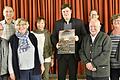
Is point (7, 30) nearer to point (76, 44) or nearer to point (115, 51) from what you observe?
point (76, 44)

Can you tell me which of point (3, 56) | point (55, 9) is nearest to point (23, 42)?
point (3, 56)

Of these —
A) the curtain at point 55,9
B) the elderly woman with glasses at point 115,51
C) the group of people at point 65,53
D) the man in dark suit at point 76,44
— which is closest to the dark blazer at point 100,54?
the group of people at point 65,53

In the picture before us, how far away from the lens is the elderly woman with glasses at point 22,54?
11.1ft

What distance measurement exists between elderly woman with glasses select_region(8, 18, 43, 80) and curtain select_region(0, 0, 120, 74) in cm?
207

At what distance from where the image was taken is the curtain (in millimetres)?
5398

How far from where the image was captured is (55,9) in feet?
18.0

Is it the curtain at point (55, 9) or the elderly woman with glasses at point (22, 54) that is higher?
the curtain at point (55, 9)

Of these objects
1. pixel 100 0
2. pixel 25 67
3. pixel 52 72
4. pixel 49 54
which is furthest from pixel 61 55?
pixel 100 0

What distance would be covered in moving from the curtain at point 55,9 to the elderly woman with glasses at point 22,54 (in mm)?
2065

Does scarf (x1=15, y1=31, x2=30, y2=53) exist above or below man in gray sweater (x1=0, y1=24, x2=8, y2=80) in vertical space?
above

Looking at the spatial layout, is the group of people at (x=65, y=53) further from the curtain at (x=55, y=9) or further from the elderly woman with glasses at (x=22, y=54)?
the curtain at (x=55, y=9)

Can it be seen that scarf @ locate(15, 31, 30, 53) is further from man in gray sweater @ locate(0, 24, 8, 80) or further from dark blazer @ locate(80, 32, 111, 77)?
dark blazer @ locate(80, 32, 111, 77)

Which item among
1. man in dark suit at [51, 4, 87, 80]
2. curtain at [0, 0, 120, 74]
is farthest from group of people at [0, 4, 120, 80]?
curtain at [0, 0, 120, 74]

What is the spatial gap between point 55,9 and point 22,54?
7.54 feet
